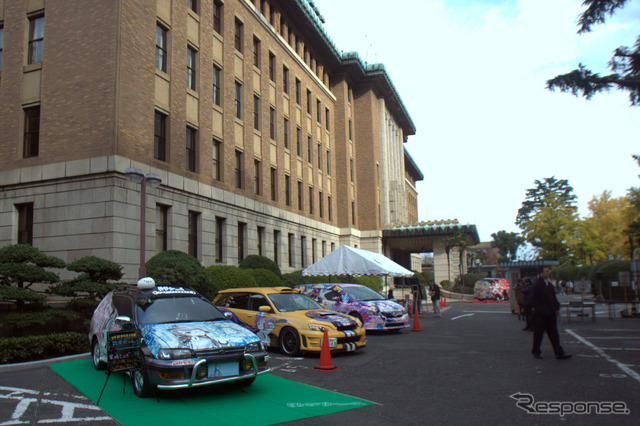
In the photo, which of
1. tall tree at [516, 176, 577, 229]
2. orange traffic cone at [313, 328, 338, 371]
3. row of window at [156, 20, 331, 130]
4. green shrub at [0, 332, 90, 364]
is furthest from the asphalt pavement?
tall tree at [516, 176, 577, 229]

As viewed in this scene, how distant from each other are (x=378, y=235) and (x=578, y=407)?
38.0m

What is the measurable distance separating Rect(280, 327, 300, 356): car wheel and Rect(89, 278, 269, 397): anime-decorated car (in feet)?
9.61

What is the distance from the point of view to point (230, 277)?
19.5 m

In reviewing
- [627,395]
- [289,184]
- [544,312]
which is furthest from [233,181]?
[627,395]

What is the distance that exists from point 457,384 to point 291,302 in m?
5.25

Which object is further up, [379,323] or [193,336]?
[193,336]

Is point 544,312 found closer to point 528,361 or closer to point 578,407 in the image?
point 528,361

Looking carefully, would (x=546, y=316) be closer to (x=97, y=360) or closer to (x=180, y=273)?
(x=97, y=360)

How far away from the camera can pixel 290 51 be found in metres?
33.3

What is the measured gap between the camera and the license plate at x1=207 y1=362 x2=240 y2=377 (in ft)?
22.6

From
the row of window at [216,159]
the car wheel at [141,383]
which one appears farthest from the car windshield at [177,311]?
the row of window at [216,159]

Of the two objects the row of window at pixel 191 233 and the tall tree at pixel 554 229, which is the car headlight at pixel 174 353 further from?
the tall tree at pixel 554 229

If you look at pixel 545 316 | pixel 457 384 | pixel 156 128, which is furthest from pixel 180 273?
pixel 545 316

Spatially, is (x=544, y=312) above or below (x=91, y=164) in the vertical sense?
below
